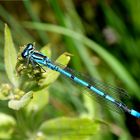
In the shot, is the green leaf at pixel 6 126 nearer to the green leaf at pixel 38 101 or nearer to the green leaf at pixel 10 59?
the green leaf at pixel 38 101

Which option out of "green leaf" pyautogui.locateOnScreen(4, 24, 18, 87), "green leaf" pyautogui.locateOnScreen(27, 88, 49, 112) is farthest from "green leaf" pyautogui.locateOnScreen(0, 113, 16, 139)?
"green leaf" pyautogui.locateOnScreen(4, 24, 18, 87)

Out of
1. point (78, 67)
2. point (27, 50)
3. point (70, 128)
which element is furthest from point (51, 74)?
point (78, 67)

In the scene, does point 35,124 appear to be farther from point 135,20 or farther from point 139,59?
point 135,20

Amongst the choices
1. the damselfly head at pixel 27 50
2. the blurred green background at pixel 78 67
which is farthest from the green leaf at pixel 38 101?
the damselfly head at pixel 27 50

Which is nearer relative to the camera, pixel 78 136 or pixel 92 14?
pixel 78 136

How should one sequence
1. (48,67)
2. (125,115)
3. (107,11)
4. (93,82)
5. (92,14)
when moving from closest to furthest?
(48,67) → (93,82) → (125,115) → (107,11) → (92,14)

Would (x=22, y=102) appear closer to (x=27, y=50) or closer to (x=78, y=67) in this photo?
(x=27, y=50)

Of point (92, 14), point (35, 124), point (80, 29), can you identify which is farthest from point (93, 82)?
point (92, 14)
